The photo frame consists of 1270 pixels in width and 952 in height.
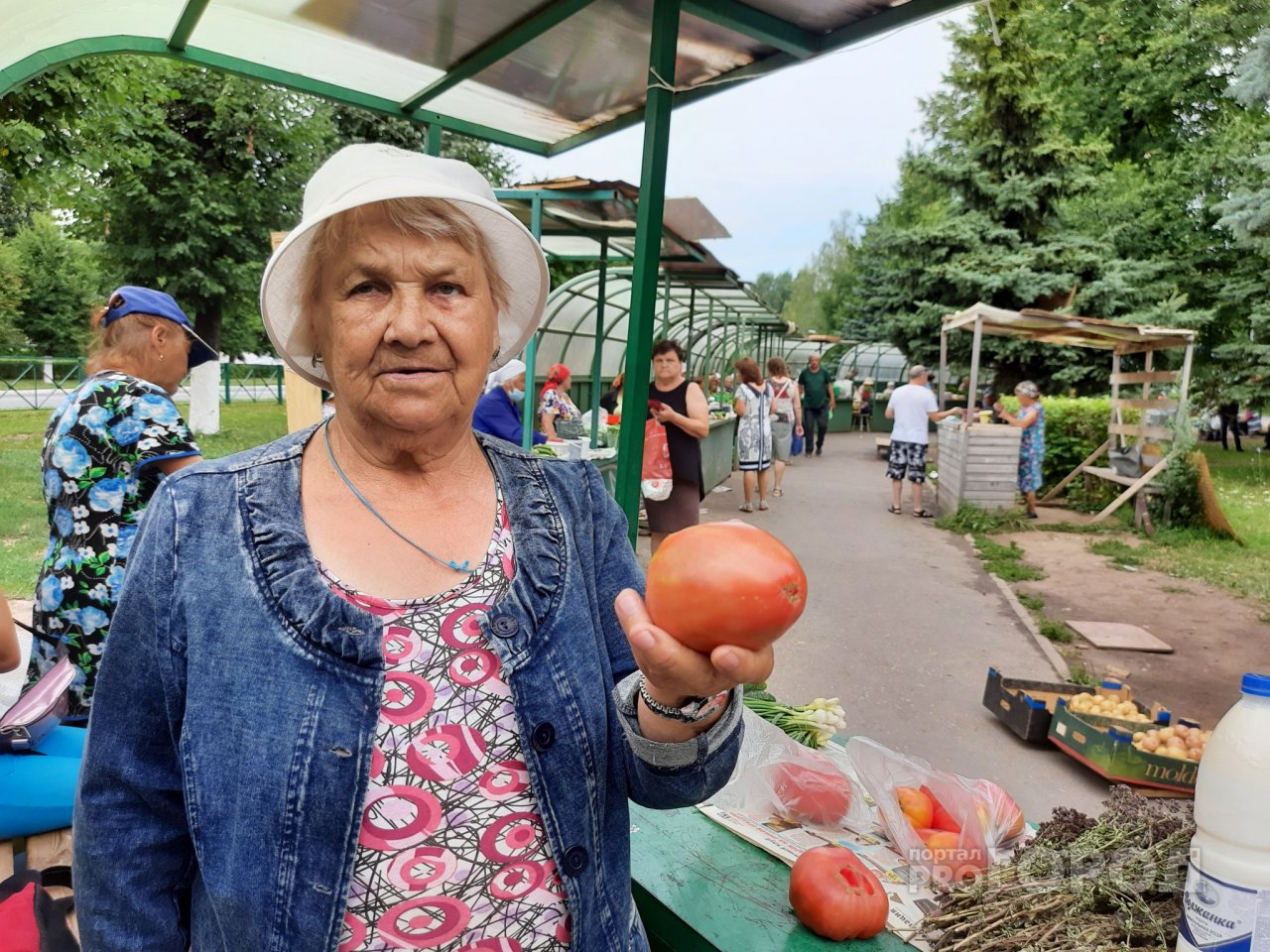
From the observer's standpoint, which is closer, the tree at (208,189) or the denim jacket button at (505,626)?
the denim jacket button at (505,626)

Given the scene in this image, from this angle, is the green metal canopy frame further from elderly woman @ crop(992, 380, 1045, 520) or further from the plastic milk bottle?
elderly woman @ crop(992, 380, 1045, 520)

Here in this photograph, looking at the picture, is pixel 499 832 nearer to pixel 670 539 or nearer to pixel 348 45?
pixel 670 539

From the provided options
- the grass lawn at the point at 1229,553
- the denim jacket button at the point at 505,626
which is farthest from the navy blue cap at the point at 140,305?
the grass lawn at the point at 1229,553

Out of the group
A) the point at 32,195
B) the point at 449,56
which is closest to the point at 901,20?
the point at 449,56

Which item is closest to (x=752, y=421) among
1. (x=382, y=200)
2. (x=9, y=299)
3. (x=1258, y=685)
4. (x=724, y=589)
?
(x=1258, y=685)

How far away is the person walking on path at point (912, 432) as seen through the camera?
458 inches

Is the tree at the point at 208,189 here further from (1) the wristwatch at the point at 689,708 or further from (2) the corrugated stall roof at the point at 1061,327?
(1) the wristwatch at the point at 689,708

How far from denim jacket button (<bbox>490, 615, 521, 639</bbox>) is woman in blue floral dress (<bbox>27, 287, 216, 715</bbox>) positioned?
1845mm

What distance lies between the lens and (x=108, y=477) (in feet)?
8.30

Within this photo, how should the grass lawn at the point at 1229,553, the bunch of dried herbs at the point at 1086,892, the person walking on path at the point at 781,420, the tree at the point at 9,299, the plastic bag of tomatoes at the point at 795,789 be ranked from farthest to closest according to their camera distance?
the tree at the point at 9,299 < the person walking on path at the point at 781,420 < the grass lawn at the point at 1229,553 < the plastic bag of tomatoes at the point at 795,789 < the bunch of dried herbs at the point at 1086,892

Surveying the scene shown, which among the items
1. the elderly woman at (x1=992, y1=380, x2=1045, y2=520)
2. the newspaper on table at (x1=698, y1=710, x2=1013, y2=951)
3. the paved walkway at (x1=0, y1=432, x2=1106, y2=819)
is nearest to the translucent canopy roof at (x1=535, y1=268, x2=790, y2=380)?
the paved walkway at (x1=0, y1=432, x2=1106, y2=819)

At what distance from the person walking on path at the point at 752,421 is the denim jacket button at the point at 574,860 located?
9880 millimetres

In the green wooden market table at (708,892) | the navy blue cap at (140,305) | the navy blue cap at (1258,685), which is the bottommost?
the green wooden market table at (708,892)

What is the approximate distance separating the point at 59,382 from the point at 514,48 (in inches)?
1157
